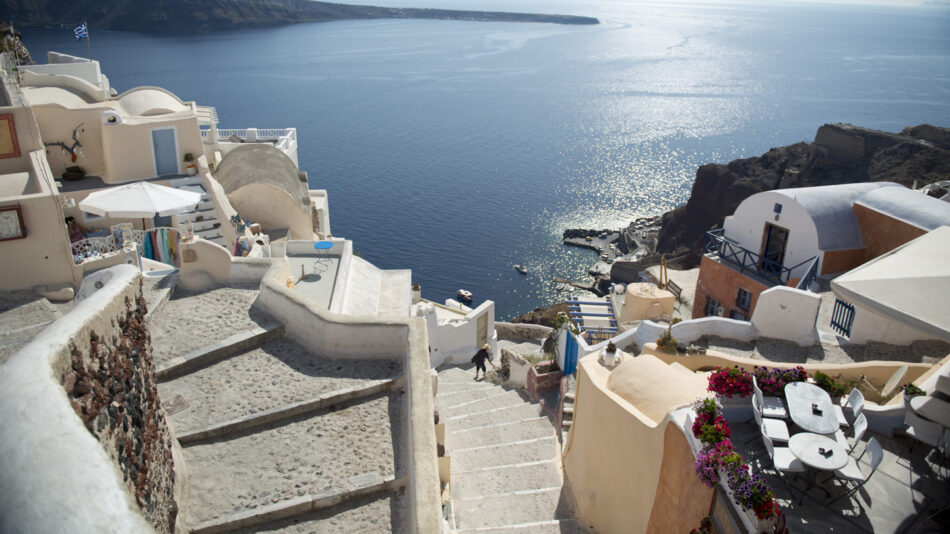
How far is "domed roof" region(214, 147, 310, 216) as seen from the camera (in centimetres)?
2573

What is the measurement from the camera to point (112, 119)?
2250cm

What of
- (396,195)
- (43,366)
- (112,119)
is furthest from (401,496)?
(396,195)

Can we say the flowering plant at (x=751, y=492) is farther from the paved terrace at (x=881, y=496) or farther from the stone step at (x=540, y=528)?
the stone step at (x=540, y=528)

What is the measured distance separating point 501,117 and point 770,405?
96551mm

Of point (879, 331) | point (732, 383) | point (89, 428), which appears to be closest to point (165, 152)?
point (89, 428)

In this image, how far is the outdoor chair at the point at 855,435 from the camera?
8.41 m

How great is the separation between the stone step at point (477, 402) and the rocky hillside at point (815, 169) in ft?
126

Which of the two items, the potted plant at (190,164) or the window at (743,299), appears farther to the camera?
the potted plant at (190,164)

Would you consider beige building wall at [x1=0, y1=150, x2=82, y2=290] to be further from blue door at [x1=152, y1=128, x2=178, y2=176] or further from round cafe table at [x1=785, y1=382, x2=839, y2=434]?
round cafe table at [x1=785, y1=382, x2=839, y2=434]

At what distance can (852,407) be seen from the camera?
940 cm

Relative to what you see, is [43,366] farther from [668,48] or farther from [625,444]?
[668,48]

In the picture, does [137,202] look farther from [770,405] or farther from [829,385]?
[829,385]

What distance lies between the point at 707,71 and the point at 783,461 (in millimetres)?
157364

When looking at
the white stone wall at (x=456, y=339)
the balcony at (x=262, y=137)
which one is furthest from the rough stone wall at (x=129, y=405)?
the balcony at (x=262, y=137)
